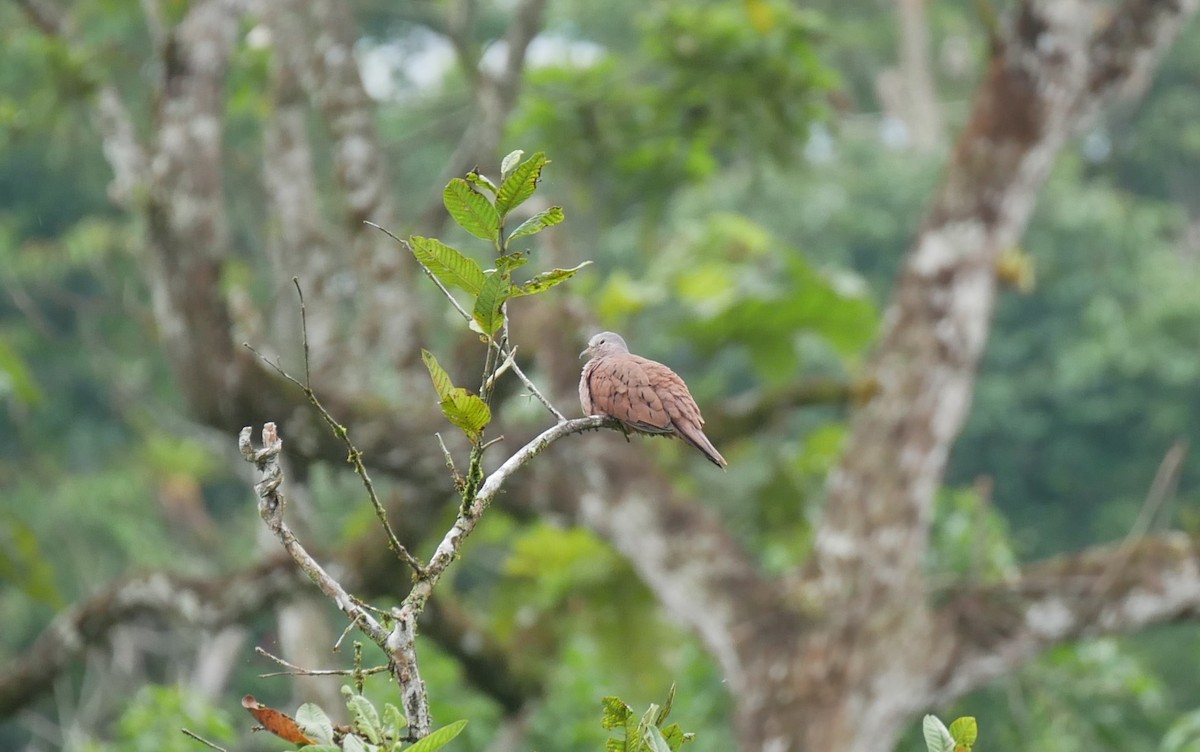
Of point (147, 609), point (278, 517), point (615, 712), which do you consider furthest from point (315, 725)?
point (147, 609)

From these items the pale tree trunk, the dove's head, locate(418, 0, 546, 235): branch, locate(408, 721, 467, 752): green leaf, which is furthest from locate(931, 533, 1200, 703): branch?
the pale tree trunk

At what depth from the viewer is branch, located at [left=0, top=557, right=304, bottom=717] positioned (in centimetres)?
634

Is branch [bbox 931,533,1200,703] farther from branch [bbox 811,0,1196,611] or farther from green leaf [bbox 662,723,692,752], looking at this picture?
green leaf [bbox 662,723,692,752]

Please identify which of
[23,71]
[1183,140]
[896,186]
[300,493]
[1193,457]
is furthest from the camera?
[1183,140]

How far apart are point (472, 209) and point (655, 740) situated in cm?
64

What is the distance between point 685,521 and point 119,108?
2.72 meters

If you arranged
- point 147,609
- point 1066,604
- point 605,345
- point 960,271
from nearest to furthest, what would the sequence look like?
1. point 605,345
2. point 1066,604
3. point 960,271
4. point 147,609

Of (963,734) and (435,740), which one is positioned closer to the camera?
(435,740)

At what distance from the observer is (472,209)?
→ 183 cm

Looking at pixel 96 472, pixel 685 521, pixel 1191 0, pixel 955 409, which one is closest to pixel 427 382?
pixel 685 521

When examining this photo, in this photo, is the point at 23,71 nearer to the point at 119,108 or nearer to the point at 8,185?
the point at 8,185

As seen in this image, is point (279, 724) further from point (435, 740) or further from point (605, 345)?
point (605, 345)

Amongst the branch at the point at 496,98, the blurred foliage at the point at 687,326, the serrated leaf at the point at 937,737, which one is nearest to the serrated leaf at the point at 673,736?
the serrated leaf at the point at 937,737

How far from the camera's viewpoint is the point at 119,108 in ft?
19.9
